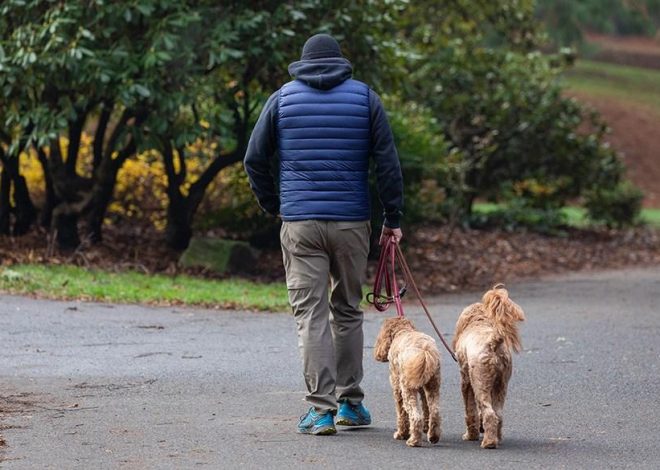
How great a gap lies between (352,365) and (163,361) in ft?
8.88

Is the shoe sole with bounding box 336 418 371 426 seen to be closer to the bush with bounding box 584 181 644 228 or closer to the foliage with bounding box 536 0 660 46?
the bush with bounding box 584 181 644 228

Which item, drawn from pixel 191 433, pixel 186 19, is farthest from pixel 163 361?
pixel 186 19

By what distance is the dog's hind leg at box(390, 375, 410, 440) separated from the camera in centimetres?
684

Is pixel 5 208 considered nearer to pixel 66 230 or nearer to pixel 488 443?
pixel 66 230

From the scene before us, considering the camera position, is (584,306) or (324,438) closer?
(324,438)

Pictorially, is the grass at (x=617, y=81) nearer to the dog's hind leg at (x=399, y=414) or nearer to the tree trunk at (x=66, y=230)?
the tree trunk at (x=66, y=230)

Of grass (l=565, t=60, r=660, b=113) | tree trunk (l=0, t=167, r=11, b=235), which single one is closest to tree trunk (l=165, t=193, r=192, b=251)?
tree trunk (l=0, t=167, r=11, b=235)

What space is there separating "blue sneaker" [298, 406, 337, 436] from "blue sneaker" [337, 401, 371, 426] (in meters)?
0.22

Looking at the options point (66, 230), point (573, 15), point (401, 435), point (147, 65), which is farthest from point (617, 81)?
point (401, 435)

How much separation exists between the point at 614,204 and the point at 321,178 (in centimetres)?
1992

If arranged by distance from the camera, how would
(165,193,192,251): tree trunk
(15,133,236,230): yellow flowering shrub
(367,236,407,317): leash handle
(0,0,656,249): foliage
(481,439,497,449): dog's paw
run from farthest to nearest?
(15,133,236,230): yellow flowering shrub, (165,193,192,251): tree trunk, (0,0,656,249): foliage, (367,236,407,317): leash handle, (481,439,497,449): dog's paw

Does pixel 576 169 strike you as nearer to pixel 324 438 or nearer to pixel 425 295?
pixel 425 295

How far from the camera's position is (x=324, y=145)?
7102 millimetres

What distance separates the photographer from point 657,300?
49.5ft
